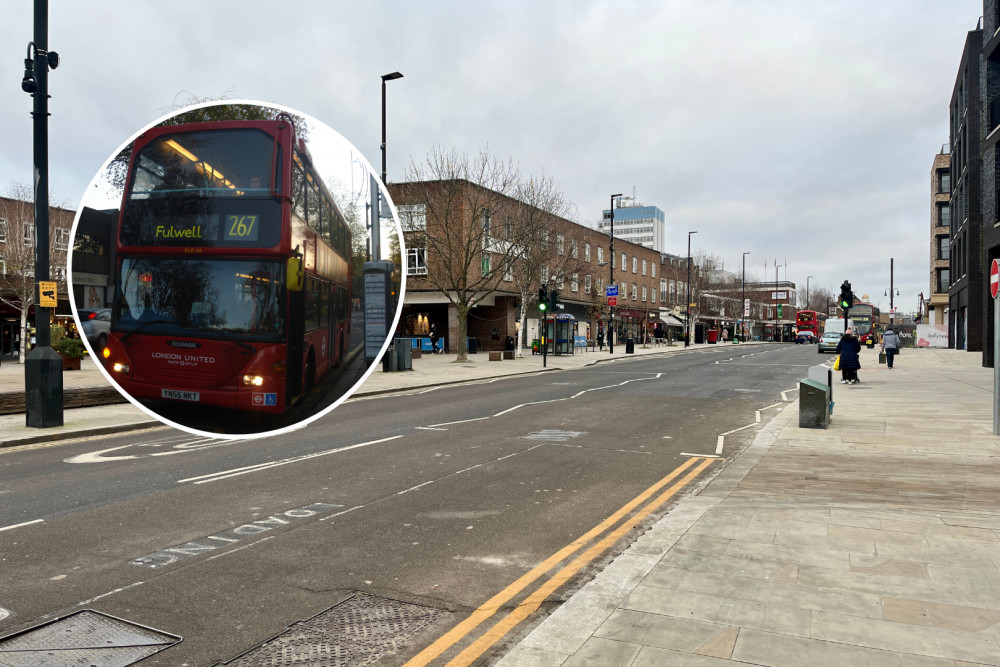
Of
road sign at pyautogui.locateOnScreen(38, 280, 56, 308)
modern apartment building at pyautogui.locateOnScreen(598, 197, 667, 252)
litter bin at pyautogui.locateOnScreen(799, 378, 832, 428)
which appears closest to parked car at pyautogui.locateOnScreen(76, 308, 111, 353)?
road sign at pyautogui.locateOnScreen(38, 280, 56, 308)

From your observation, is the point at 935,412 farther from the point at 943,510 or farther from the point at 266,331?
the point at 266,331

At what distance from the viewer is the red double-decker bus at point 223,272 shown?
126 cm

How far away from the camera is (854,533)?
612cm

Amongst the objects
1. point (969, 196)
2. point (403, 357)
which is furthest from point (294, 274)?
point (969, 196)

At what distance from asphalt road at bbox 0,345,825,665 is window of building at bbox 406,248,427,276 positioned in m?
2.93

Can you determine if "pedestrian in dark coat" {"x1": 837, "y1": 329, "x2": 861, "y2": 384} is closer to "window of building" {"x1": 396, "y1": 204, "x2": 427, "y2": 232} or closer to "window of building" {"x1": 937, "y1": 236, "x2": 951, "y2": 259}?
"window of building" {"x1": 396, "y1": 204, "x2": 427, "y2": 232}

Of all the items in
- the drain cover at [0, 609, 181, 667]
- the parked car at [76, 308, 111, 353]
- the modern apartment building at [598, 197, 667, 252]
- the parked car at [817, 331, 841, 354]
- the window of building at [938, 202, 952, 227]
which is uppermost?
the modern apartment building at [598, 197, 667, 252]

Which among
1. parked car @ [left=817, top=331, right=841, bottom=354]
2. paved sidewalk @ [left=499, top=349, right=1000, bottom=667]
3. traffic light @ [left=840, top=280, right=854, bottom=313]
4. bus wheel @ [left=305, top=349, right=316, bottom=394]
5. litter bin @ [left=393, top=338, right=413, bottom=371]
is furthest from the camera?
parked car @ [left=817, top=331, right=841, bottom=354]

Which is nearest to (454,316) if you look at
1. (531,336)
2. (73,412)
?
(531,336)

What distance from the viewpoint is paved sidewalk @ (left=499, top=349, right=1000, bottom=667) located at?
12.7 feet

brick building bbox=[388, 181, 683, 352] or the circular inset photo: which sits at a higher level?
brick building bbox=[388, 181, 683, 352]

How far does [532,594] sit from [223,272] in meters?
4.29

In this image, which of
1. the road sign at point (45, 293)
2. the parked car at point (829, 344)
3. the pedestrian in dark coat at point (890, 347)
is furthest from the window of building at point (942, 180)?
the road sign at point (45, 293)

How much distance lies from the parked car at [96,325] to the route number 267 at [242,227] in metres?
0.26
